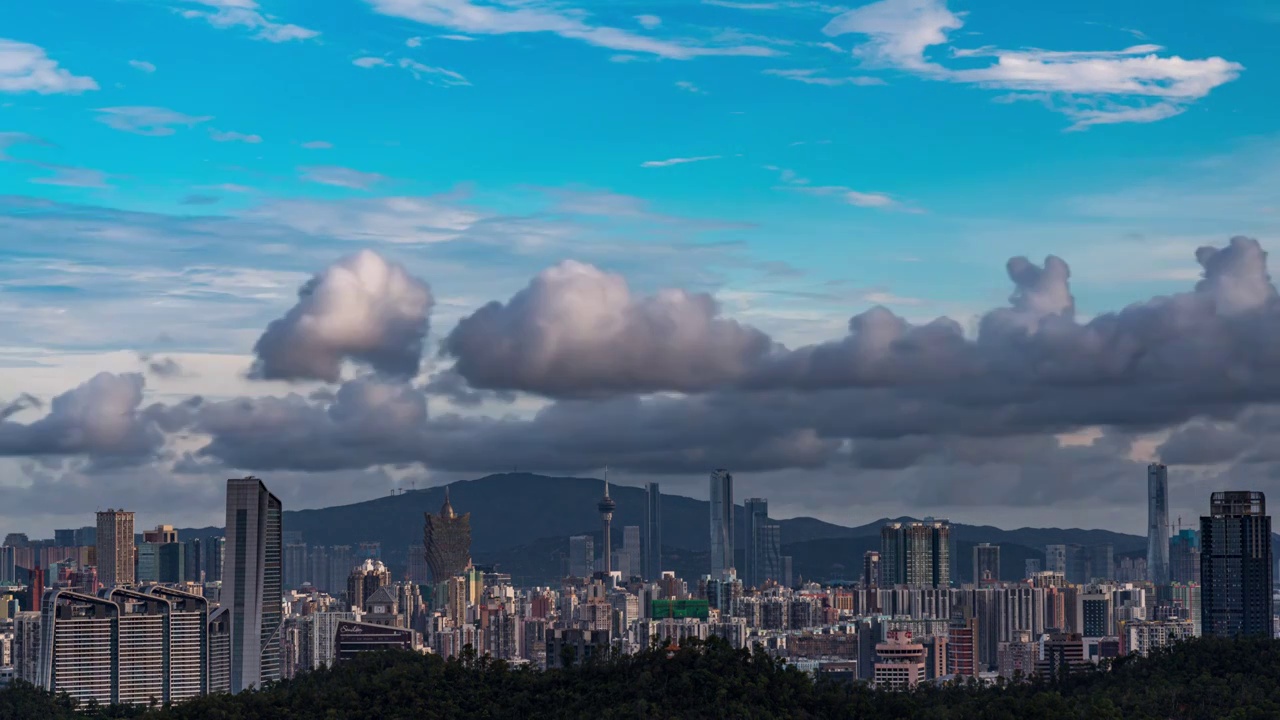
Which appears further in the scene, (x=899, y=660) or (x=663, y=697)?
(x=899, y=660)

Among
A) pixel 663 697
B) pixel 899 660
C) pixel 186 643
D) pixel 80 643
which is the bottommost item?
pixel 899 660

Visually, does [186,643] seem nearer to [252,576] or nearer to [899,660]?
[252,576]

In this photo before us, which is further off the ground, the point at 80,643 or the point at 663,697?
the point at 663,697

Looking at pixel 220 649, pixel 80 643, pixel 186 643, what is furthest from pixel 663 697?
pixel 220 649

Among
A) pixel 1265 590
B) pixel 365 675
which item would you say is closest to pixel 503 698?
pixel 365 675

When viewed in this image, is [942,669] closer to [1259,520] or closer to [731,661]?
[1259,520]
